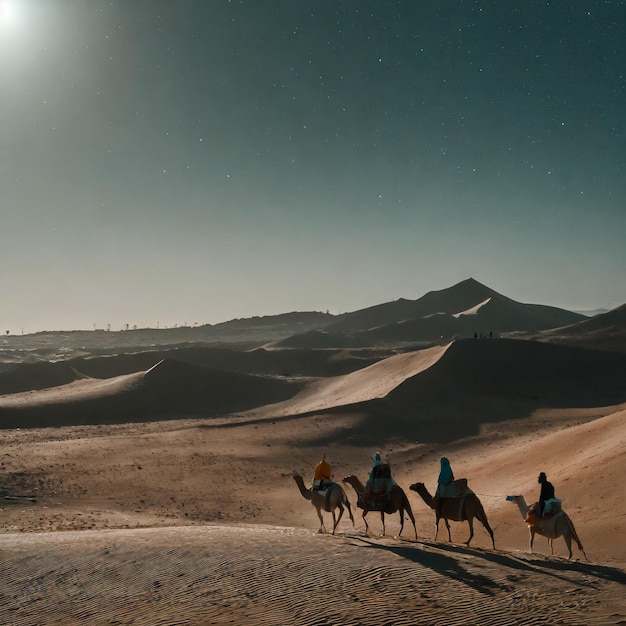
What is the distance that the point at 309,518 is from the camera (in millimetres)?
21219

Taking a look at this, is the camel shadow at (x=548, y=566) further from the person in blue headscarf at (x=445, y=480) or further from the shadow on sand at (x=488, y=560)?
the person in blue headscarf at (x=445, y=480)

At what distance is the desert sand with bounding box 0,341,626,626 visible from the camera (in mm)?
9102

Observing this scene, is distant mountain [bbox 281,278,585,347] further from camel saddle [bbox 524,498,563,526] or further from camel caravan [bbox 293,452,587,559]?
camel saddle [bbox 524,498,563,526]

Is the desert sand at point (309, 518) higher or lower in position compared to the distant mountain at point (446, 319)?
lower

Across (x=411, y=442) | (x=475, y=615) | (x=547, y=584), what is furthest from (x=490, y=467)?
(x=475, y=615)

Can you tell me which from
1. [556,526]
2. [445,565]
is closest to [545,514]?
[556,526]

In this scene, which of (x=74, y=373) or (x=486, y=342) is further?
(x=74, y=373)

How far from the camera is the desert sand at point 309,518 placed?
9.10m

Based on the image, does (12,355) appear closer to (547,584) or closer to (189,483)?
(189,483)

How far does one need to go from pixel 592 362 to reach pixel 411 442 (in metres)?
27.8

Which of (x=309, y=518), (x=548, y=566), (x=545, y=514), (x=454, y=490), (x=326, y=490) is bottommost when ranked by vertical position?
(x=309, y=518)

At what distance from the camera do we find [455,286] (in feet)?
652

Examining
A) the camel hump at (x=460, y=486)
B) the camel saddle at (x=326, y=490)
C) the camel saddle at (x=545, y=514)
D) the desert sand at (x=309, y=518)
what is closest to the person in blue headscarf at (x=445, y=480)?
the camel hump at (x=460, y=486)

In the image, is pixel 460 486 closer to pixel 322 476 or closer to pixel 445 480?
pixel 445 480
